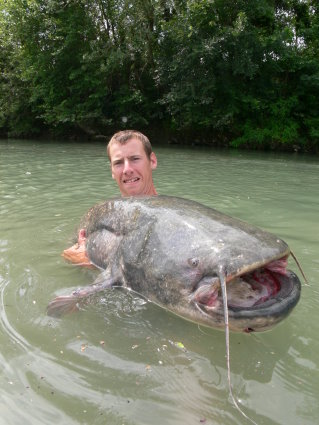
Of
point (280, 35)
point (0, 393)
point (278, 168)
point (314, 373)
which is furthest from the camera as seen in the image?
point (280, 35)

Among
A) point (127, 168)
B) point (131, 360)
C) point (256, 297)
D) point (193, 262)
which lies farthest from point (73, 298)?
point (127, 168)

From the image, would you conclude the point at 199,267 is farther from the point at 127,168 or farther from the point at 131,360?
the point at 127,168

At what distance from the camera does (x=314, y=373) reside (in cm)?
190

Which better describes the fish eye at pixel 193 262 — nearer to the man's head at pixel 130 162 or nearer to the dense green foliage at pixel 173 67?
the man's head at pixel 130 162

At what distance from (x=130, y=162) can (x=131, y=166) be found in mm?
44

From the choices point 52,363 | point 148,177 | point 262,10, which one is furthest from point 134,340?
point 262,10

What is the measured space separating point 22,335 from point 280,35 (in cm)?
1806

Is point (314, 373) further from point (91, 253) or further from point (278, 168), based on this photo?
point (278, 168)

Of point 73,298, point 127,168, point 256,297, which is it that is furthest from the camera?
point 127,168

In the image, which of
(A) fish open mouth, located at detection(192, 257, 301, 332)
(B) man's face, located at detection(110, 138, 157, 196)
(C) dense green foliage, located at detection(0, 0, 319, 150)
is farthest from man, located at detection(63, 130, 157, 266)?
(C) dense green foliage, located at detection(0, 0, 319, 150)

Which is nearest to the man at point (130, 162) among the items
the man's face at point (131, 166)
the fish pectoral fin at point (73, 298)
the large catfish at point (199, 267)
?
the man's face at point (131, 166)

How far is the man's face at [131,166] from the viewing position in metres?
3.48

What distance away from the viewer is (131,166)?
3484 mm

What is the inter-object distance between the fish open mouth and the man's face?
1.82 metres
